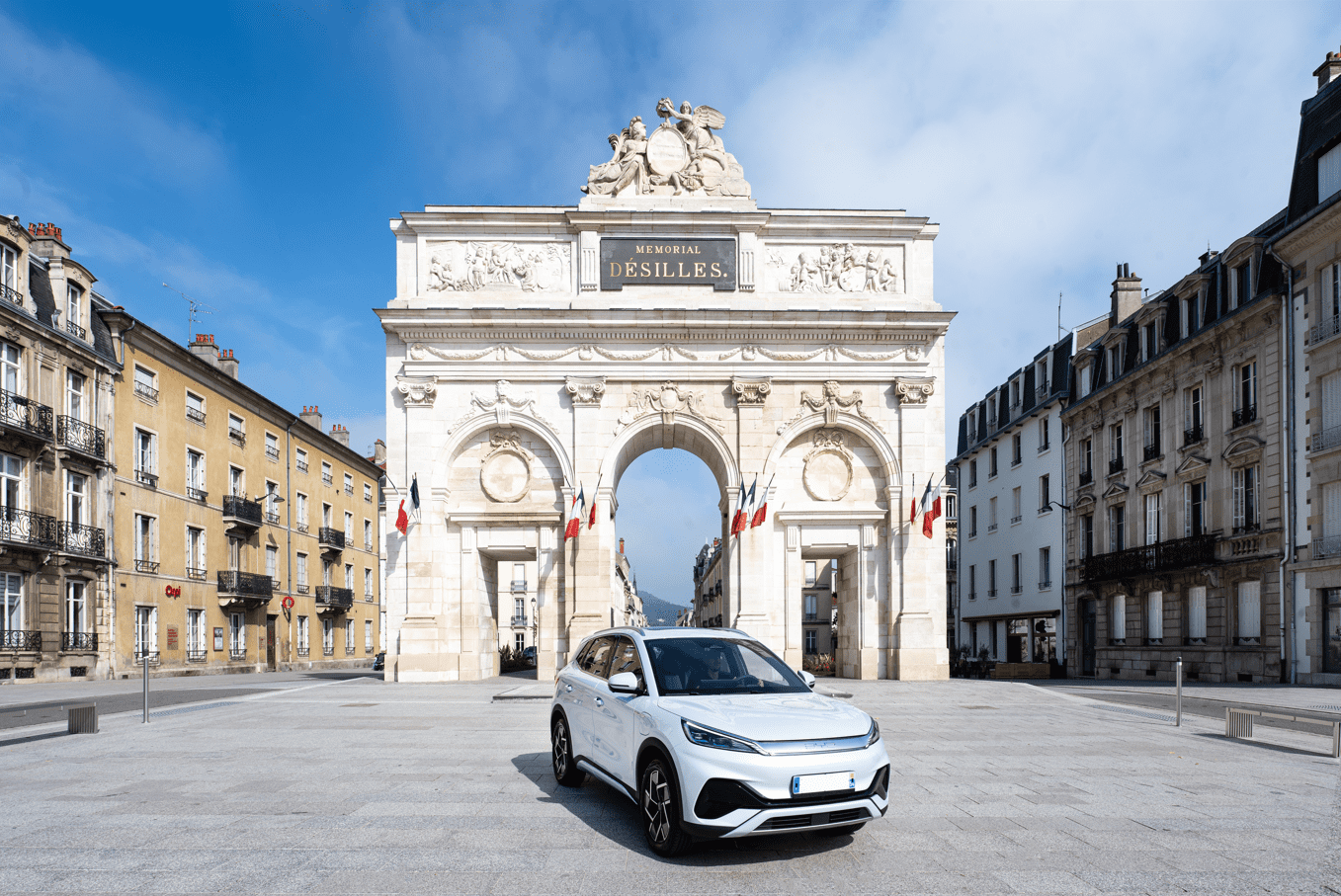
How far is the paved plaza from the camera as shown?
18.7 ft

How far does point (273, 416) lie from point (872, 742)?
134 ft

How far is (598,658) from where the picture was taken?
27.4ft

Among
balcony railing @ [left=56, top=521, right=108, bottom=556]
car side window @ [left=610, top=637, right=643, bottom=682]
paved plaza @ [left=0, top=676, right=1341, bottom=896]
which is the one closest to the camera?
paved plaza @ [left=0, top=676, right=1341, bottom=896]

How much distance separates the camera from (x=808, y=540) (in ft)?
84.6

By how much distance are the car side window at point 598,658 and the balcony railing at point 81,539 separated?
25.9 m

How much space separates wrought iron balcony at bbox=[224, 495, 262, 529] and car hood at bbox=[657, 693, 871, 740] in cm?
3488

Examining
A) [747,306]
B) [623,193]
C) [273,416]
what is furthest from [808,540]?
[273,416]

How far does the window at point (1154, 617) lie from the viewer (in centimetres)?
2944

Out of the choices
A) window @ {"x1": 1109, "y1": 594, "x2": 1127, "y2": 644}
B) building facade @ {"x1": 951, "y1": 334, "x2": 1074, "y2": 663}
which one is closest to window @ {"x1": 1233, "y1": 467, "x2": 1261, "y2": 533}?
window @ {"x1": 1109, "y1": 594, "x2": 1127, "y2": 644}

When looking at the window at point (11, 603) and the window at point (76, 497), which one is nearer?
the window at point (11, 603)

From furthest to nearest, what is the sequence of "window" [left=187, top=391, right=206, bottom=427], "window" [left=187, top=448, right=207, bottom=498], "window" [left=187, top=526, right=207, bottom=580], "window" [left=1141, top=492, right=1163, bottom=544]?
"window" [left=187, top=391, right=206, bottom=427], "window" [left=187, top=448, right=207, bottom=498], "window" [left=187, top=526, right=207, bottom=580], "window" [left=1141, top=492, right=1163, bottom=544]

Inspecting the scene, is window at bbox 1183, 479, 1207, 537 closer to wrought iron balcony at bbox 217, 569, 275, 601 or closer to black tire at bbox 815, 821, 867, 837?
black tire at bbox 815, 821, 867, 837

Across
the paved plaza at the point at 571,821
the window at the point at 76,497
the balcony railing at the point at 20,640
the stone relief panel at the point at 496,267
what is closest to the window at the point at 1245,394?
the paved plaza at the point at 571,821

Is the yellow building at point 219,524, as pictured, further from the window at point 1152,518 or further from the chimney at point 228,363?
the window at point 1152,518
